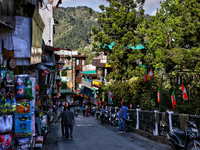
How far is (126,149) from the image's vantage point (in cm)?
827

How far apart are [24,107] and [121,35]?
2248 cm

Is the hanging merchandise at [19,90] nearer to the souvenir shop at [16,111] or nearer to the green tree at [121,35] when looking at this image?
the souvenir shop at [16,111]

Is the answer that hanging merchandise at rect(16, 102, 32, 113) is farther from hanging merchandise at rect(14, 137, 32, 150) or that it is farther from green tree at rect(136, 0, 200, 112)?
green tree at rect(136, 0, 200, 112)

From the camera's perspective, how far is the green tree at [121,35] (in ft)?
86.6

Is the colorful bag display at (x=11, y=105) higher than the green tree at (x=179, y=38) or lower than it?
lower

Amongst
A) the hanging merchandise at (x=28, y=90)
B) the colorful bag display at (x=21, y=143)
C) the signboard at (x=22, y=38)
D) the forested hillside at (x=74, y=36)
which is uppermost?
the forested hillside at (x=74, y=36)

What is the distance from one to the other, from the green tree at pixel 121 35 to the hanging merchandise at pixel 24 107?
19772 millimetres

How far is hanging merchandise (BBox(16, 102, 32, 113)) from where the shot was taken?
6.83m

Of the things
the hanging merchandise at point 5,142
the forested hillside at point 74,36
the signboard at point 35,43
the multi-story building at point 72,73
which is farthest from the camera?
the forested hillside at point 74,36

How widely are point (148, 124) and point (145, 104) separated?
7.13m

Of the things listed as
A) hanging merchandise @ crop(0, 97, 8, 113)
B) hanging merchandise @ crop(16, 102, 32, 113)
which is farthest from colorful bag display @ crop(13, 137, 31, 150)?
hanging merchandise @ crop(0, 97, 8, 113)

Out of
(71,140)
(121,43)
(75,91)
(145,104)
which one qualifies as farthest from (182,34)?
(75,91)

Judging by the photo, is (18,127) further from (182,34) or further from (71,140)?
(182,34)

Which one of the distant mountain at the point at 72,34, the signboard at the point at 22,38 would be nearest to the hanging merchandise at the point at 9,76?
the signboard at the point at 22,38
